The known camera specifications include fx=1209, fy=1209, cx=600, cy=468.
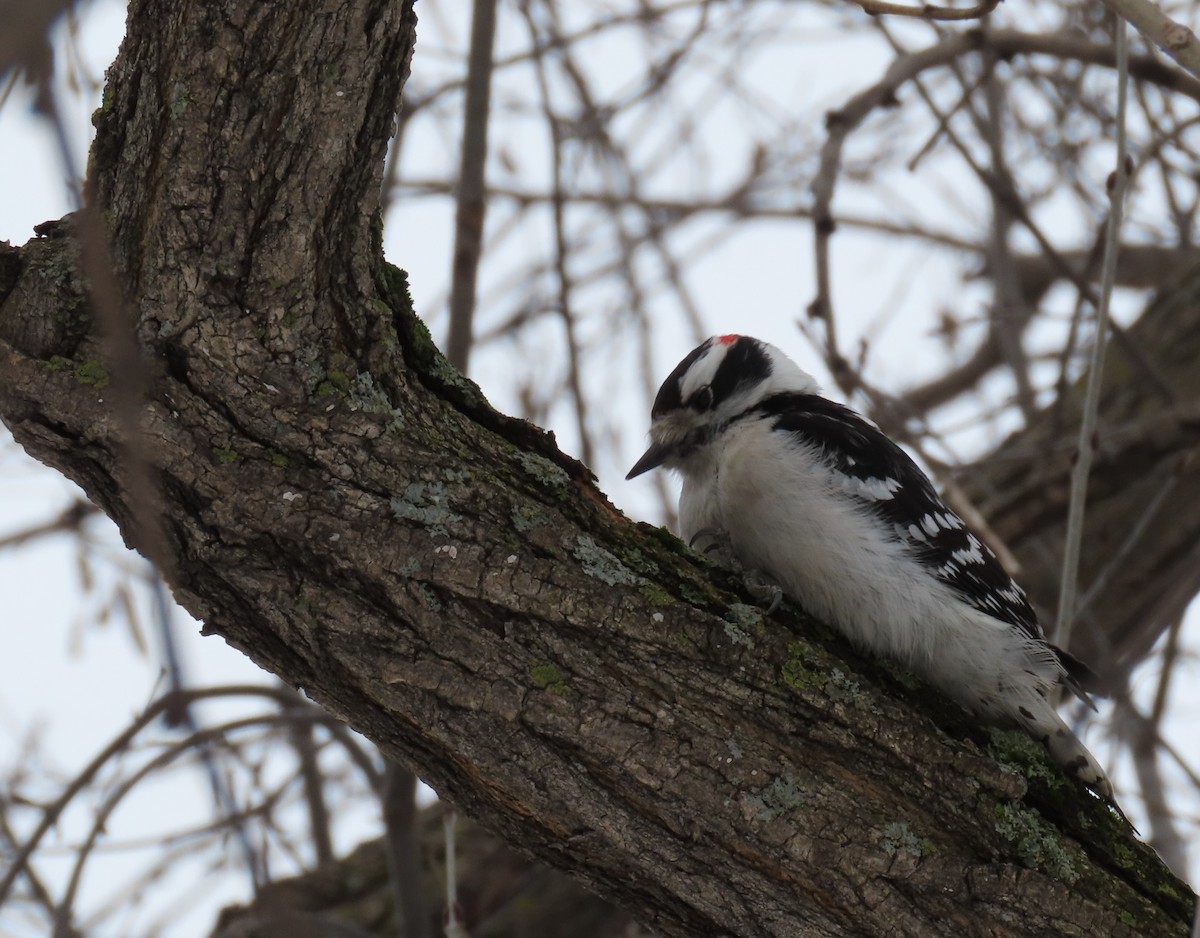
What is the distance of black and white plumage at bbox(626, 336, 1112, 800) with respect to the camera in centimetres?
289

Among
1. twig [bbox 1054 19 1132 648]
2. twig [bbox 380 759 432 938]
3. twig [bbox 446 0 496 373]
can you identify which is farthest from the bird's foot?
twig [bbox 380 759 432 938]

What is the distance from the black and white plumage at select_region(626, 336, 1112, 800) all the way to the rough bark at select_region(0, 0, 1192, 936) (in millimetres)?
539

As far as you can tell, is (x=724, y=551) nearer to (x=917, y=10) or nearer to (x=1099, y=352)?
(x=1099, y=352)

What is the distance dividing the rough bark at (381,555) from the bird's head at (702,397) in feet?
4.48

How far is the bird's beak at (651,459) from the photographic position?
3676 mm

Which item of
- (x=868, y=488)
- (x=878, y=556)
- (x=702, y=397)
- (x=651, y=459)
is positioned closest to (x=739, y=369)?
(x=702, y=397)

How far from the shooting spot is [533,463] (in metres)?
2.47

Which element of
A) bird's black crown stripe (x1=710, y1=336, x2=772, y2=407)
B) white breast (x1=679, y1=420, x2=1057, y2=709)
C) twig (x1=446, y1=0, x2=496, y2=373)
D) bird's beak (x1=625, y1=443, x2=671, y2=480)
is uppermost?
twig (x1=446, y1=0, x2=496, y2=373)

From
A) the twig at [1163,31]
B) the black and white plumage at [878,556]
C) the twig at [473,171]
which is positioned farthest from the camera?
the twig at [473,171]

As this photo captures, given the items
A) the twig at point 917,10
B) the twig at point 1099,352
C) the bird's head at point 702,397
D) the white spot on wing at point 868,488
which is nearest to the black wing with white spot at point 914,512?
the white spot on wing at point 868,488

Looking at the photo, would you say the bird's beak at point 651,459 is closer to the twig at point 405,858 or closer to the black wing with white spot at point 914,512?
the black wing with white spot at point 914,512

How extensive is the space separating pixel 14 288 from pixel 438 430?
2.69 ft

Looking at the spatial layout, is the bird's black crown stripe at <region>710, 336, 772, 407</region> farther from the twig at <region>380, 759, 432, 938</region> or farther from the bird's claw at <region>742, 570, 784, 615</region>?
the twig at <region>380, 759, 432, 938</region>

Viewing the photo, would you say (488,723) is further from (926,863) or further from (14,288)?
(14,288)
